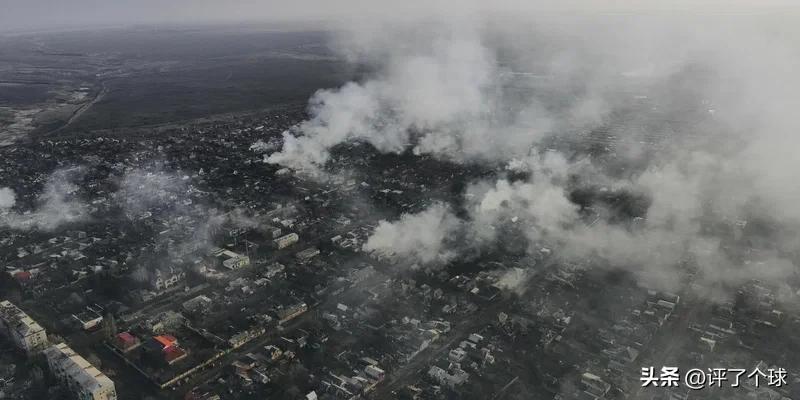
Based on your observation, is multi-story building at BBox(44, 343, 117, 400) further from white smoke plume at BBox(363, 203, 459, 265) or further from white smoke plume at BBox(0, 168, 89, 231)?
white smoke plume at BBox(0, 168, 89, 231)

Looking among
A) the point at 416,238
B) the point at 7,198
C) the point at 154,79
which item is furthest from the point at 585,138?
the point at 154,79

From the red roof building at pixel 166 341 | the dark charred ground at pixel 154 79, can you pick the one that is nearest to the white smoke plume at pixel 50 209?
the red roof building at pixel 166 341

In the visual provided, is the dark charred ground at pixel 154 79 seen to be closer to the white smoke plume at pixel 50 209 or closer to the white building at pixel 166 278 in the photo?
the white smoke plume at pixel 50 209

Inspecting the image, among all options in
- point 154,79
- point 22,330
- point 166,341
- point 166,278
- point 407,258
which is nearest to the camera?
point 22,330

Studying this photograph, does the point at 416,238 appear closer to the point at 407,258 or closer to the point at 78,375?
the point at 407,258

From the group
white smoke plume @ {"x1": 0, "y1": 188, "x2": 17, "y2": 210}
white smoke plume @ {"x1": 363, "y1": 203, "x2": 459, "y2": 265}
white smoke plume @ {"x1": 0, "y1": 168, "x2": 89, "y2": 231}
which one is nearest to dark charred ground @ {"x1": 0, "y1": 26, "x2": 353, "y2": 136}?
white smoke plume @ {"x1": 0, "y1": 168, "x2": 89, "y2": 231}

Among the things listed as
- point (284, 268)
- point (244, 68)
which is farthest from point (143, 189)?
point (244, 68)
